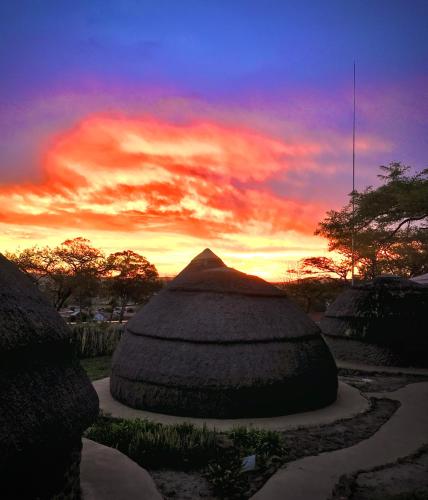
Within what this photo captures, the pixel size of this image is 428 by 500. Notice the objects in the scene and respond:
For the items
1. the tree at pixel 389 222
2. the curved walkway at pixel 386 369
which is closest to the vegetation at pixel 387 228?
the tree at pixel 389 222

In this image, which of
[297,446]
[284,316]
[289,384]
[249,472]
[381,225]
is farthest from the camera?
[381,225]

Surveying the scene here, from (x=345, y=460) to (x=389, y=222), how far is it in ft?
93.8

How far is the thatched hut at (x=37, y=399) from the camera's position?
5398 mm

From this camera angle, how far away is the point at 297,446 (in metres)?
10.8

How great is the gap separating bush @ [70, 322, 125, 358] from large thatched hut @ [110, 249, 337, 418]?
11.6 meters

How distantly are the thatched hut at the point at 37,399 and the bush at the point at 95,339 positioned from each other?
20.7 meters

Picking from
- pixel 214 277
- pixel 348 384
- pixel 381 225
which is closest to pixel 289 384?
pixel 214 277

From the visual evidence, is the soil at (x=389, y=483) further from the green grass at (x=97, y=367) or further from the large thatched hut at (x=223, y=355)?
the green grass at (x=97, y=367)

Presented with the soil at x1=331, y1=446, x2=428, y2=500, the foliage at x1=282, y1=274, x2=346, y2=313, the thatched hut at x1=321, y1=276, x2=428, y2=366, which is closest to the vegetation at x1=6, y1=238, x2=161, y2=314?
the foliage at x1=282, y1=274, x2=346, y2=313

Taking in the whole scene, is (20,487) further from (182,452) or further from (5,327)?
(182,452)

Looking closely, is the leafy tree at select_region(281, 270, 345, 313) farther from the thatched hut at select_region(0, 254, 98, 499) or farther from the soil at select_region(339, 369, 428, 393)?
the thatched hut at select_region(0, 254, 98, 499)

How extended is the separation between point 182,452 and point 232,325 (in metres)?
5.10

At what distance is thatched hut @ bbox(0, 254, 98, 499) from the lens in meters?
5.40

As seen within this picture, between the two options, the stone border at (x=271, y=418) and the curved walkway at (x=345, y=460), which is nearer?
the curved walkway at (x=345, y=460)
